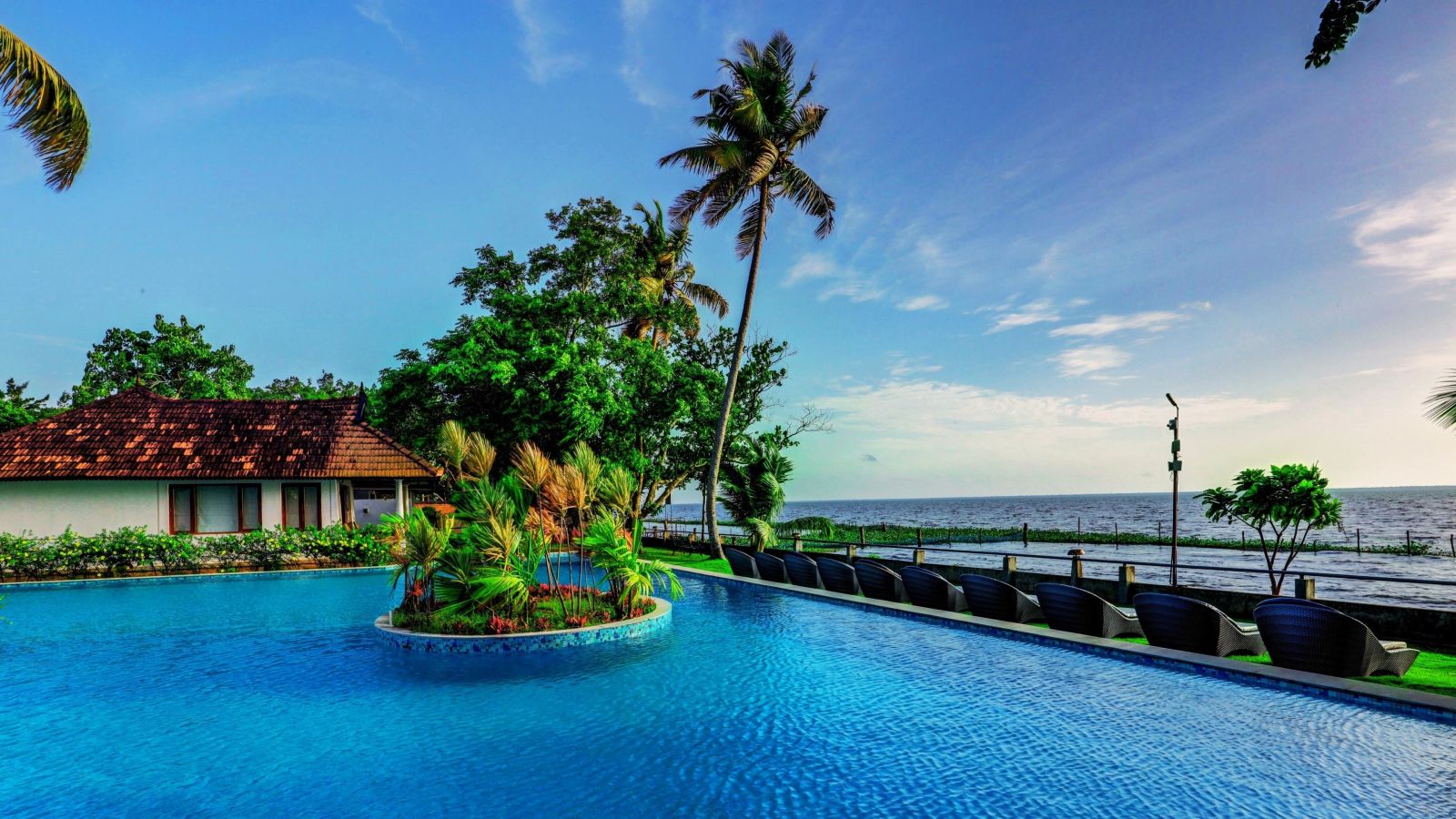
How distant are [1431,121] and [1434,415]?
5.17m

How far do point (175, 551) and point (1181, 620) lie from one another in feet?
75.7

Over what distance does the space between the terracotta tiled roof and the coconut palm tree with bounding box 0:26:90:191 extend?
1290 centimetres

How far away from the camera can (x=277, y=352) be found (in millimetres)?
43000

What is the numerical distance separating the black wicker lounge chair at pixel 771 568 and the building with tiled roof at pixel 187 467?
12.7 meters

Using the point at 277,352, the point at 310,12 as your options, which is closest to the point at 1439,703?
the point at 310,12

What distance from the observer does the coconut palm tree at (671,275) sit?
29.8 m

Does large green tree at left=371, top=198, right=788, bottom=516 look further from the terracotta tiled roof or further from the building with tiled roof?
the building with tiled roof

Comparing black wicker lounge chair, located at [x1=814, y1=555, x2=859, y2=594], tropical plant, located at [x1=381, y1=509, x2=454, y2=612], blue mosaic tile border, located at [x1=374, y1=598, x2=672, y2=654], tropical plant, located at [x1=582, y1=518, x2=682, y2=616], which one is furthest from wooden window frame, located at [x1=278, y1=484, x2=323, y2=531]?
black wicker lounge chair, located at [x1=814, y1=555, x2=859, y2=594]

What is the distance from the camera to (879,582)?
13430mm

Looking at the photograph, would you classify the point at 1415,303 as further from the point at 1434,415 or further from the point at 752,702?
the point at 752,702

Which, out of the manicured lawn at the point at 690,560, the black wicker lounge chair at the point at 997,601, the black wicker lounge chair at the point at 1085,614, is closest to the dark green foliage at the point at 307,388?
the manicured lawn at the point at 690,560

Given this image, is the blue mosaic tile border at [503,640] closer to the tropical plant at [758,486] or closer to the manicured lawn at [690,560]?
the manicured lawn at [690,560]

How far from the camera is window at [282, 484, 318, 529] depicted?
74.9 feet

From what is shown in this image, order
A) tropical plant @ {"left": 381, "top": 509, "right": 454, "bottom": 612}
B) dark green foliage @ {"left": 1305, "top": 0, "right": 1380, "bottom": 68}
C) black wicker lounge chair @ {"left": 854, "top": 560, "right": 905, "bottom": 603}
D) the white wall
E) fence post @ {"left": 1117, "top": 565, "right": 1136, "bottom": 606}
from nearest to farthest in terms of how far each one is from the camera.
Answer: dark green foliage @ {"left": 1305, "top": 0, "right": 1380, "bottom": 68}, tropical plant @ {"left": 381, "top": 509, "right": 454, "bottom": 612}, black wicker lounge chair @ {"left": 854, "top": 560, "right": 905, "bottom": 603}, fence post @ {"left": 1117, "top": 565, "right": 1136, "bottom": 606}, the white wall
